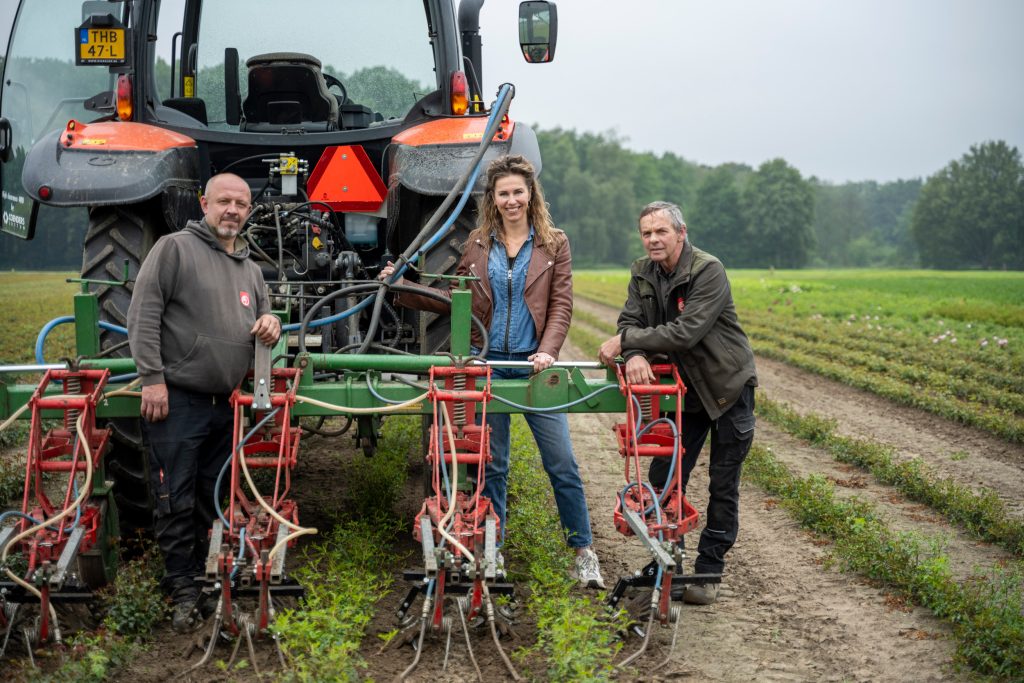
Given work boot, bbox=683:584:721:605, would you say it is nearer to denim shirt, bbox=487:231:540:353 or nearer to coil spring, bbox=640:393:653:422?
coil spring, bbox=640:393:653:422

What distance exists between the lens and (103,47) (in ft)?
15.4

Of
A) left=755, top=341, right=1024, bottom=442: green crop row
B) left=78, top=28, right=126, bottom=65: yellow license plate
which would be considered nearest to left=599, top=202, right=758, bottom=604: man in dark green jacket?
left=78, top=28, right=126, bottom=65: yellow license plate

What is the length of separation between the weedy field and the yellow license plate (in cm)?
230

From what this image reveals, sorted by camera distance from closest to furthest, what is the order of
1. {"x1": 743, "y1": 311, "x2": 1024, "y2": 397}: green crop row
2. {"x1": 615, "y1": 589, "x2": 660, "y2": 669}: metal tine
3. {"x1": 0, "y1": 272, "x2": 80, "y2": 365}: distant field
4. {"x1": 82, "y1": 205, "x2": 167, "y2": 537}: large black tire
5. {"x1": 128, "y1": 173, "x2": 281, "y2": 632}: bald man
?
{"x1": 615, "y1": 589, "x2": 660, "y2": 669}: metal tine → {"x1": 128, "y1": 173, "x2": 281, "y2": 632}: bald man → {"x1": 82, "y1": 205, "x2": 167, "y2": 537}: large black tire → {"x1": 743, "y1": 311, "x2": 1024, "y2": 397}: green crop row → {"x1": 0, "y1": 272, "x2": 80, "y2": 365}: distant field

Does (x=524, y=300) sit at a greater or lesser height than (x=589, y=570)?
greater

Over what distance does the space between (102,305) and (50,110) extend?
1792 millimetres

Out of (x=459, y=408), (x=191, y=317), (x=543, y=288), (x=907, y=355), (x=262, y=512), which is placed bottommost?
(x=907, y=355)

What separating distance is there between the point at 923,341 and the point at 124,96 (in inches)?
424

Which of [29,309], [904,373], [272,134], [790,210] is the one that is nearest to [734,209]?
[790,210]

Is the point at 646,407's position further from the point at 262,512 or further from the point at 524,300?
the point at 262,512

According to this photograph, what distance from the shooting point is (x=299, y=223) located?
15.6 feet

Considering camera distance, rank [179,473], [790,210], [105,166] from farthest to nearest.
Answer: [790,210] → [105,166] → [179,473]

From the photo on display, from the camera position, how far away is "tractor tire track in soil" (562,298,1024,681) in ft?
11.7

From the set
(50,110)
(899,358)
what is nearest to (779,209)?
(899,358)
